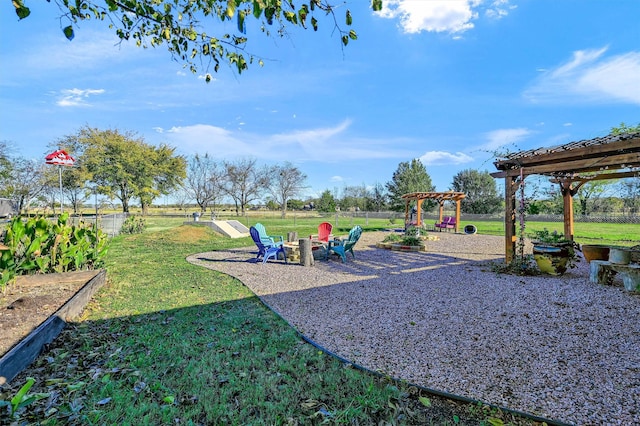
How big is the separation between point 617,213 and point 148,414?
26.6 meters

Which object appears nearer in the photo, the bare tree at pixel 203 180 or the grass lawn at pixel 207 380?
the grass lawn at pixel 207 380

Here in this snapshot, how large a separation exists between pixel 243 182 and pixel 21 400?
3728 centimetres

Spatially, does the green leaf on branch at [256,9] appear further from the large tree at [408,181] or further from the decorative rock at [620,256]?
the large tree at [408,181]

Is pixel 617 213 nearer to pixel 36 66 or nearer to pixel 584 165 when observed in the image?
pixel 584 165

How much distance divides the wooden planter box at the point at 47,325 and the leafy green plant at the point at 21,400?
395 mm

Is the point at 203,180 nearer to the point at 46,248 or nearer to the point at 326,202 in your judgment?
the point at 326,202

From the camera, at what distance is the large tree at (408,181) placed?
124 ft

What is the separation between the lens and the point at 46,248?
5.11 m

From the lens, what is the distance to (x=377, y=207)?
42625mm

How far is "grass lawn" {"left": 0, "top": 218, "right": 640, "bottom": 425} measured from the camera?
1938 mm

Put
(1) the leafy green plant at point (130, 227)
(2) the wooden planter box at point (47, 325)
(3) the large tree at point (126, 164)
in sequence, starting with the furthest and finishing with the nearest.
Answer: (3) the large tree at point (126, 164), (1) the leafy green plant at point (130, 227), (2) the wooden planter box at point (47, 325)

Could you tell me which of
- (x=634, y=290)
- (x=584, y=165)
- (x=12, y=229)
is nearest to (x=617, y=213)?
(x=584, y=165)

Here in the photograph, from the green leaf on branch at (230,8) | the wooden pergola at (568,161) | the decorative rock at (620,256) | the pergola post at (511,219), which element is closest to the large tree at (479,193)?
the wooden pergola at (568,161)

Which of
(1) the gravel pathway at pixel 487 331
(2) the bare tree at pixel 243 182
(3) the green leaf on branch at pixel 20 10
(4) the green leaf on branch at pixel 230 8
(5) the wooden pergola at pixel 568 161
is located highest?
(2) the bare tree at pixel 243 182
